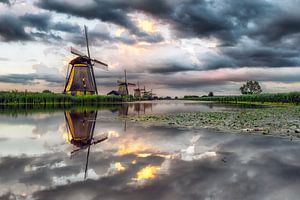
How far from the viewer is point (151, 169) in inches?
201

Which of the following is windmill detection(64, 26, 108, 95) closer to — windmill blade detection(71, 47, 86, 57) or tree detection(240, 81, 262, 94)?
windmill blade detection(71, 47, 86, 57)

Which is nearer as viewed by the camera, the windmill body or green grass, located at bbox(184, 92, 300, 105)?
green grass, located at bbox(184, 92, 300, 105)

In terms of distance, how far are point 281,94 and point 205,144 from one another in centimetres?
3877

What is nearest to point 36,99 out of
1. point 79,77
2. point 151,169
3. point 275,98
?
point 79,77

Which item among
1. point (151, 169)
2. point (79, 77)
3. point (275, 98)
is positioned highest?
point (79, 77)

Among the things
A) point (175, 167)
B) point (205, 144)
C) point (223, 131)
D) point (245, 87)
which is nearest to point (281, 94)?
point (223, 131)

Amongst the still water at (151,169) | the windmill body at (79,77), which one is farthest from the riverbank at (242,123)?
the windmill body at (79,77)

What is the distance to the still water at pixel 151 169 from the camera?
3873mm

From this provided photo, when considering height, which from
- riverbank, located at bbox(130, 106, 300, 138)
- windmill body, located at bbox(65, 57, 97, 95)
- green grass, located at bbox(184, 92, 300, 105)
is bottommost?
riverbank, located at bbox(130, 106, 300, 138)

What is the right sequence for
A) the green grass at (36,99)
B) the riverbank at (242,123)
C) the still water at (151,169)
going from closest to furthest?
the still water at (151,169), the riverbank at (242,123), the green grass at (36,99)

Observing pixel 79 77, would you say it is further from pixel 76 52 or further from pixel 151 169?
pixel 151 169

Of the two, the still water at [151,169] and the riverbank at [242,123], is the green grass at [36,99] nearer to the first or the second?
the riverbank at [242,123]

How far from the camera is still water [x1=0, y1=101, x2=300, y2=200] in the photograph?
12.7ft

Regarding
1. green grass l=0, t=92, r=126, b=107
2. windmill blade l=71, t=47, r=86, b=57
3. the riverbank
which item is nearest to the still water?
the riverbank
